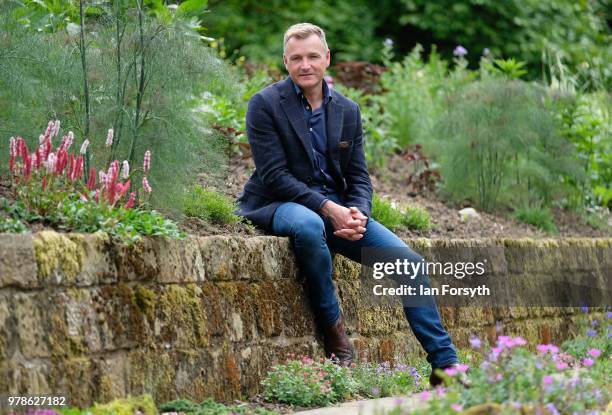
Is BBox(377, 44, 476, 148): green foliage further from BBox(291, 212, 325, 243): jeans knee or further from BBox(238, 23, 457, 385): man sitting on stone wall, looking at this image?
BBox(291, 212, 325, 243): jeans knee

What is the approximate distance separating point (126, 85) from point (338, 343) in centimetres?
177

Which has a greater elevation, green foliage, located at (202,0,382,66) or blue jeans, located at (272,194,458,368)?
green foliage, located at (202,0,382,66)

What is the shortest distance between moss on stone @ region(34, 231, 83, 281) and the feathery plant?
120 cm

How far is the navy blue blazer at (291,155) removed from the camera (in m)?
6.00

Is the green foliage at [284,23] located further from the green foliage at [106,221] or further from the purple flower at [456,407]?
the purple flower at [456,407]

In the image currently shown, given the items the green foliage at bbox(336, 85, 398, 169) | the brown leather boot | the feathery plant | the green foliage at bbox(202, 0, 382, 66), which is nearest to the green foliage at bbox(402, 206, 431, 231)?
the green foliage at bbox(336, 85, 398, 169)

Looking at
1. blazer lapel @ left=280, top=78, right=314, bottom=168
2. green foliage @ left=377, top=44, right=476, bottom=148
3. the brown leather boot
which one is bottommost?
the brown leather boot

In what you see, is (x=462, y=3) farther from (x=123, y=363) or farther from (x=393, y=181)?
(x=123, y=363)

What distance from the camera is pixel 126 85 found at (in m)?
6.07

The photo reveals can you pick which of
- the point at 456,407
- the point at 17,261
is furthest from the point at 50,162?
the point at 456,407

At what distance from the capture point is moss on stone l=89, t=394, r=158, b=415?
4.54m

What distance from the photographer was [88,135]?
19.4 ft

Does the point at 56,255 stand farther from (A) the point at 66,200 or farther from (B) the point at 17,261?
(A) the point at 66,200

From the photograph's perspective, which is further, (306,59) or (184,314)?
(306,59)
